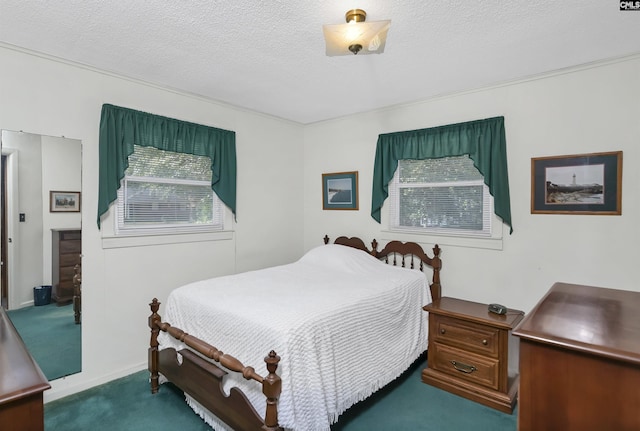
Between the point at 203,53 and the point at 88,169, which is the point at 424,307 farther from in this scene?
the point at 88,169

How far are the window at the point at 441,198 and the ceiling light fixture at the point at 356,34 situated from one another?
1775mm

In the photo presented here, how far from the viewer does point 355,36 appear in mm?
1958

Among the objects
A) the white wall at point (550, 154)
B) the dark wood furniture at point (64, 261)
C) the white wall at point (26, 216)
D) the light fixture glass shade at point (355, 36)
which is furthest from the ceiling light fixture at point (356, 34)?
the dark wood furniture at point (64, 261)

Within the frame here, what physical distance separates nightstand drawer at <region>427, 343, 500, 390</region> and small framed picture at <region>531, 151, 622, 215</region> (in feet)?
4.49

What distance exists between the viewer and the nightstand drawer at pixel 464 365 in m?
2.51

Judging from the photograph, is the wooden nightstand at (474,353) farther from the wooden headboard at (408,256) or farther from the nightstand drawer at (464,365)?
the wooden headboard at (408,256)

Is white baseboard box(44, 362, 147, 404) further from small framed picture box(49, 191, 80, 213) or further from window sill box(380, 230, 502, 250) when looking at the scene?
window sill box(380, 230, 502, 250)

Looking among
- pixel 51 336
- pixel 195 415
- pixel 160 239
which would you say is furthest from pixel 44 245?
pixel 195 415

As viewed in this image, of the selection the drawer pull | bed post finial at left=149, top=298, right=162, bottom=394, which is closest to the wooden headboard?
the drawer pull

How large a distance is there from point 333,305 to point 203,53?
81.5 inches

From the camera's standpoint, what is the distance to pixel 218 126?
367 cm

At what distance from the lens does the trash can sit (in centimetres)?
259

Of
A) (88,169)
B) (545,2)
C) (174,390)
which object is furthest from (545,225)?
(88,169)

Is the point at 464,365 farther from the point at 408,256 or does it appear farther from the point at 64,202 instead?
the point at 64,202
